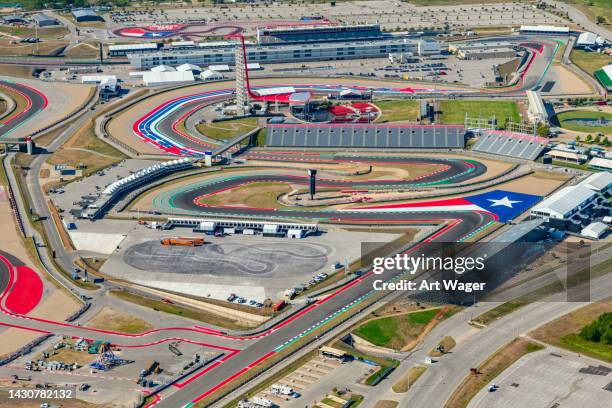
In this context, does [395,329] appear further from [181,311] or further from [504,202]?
[504,202]

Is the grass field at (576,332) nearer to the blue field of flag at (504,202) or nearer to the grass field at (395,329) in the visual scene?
the grass field at (395,329)

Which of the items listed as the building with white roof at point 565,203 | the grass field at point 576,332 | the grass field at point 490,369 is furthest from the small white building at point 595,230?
the grass field at point 490,369

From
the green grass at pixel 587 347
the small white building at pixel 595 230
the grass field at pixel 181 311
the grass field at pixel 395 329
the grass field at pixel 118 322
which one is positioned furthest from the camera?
the small white building at pixel 595 230

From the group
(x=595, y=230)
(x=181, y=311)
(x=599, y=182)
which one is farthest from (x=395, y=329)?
(x=599, y=182)

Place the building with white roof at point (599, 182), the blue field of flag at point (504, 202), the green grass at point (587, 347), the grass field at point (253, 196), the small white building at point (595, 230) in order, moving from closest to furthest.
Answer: the green grass at point (587, 347)
the small white building at point (595, 230)
the blue field of flag at point (504, 202)
the building with white roof at point (599, 182)
the grass field at point (253, 196)

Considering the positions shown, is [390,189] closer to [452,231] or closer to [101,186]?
[452,231]

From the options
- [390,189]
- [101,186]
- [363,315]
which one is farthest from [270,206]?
Result: [363,315]
